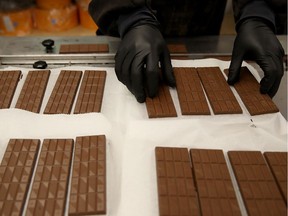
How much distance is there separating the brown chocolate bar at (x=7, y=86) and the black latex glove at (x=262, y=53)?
948mm

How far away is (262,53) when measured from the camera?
50.4 inches

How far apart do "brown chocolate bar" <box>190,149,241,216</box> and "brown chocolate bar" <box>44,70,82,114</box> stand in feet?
1.78

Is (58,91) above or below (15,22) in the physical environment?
above

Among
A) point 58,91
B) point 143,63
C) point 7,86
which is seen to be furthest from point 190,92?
point 7,86

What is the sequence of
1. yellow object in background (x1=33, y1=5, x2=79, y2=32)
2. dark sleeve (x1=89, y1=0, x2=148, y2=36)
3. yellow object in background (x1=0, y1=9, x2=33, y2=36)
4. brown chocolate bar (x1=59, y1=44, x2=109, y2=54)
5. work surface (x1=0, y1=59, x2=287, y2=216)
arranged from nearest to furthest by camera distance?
work surface (x1=0, y1=59, x2=287, y2=216)
dark sleeve (x1=89, y1=0, x2=148, y2=36)
brown chocolate bar (x1=59, y1=44, x2=109, y2=54)
yellow object in background (x1=0, y1=9, x2=33, y2=36)
yellow object in background (x1=33, y1=5, x2=79, y2=32)

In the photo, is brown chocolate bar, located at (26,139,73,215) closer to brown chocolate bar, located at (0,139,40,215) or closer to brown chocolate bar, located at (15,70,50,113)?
brown chocolate bar, located at (0,139,40,215)

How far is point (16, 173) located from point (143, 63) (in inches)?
24.7

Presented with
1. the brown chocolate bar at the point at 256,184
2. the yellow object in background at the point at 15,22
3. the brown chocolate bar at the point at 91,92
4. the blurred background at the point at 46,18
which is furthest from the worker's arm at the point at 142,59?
the yellow object in background at the point at 15,22

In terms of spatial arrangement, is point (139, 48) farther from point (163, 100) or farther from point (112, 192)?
point (112, 192)

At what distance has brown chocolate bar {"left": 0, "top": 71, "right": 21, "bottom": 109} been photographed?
122cm

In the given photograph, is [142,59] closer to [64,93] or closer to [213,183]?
[64,93]

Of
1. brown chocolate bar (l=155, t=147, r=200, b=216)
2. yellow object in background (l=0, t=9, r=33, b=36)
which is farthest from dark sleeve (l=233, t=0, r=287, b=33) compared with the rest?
yellow object in background (l=0, t=9, r=33, b=36)

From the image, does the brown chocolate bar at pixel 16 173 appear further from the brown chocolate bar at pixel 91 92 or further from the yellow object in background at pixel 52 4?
the yellow object in background at pixel 52 4

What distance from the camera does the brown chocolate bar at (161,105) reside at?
1177 mm
